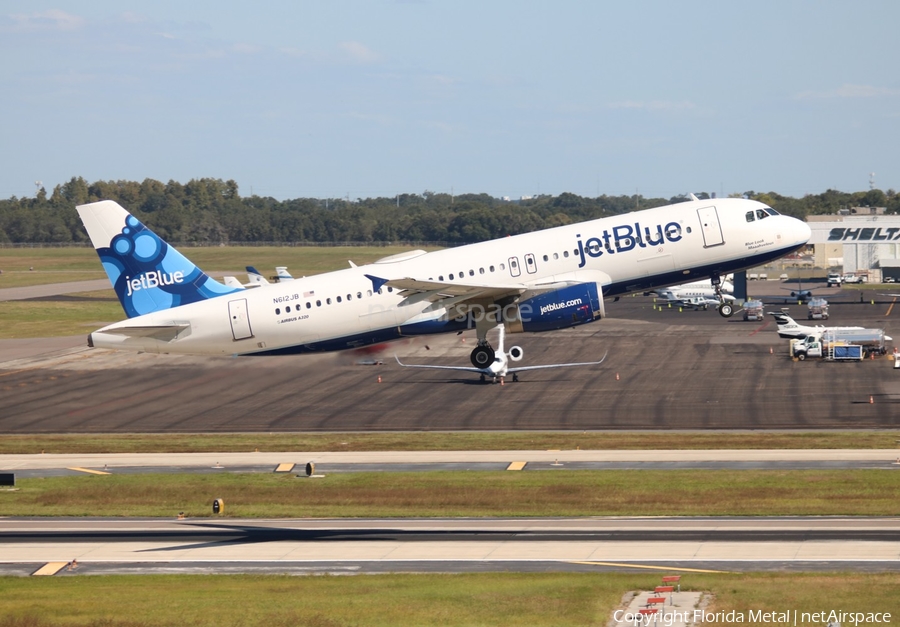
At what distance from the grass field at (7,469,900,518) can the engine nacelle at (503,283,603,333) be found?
8.40 metres

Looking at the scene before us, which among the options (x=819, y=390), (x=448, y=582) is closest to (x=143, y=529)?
(x=448, y=582)

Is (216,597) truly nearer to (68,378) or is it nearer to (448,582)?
(448,582)

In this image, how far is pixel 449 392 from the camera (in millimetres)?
96250

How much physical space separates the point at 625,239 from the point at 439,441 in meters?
22.7

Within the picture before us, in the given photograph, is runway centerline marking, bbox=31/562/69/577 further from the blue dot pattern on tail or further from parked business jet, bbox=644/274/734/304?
parked business jet, bbox=644/274/734/304

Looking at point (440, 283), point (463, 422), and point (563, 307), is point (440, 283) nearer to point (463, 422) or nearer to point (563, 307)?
point (563, 307)

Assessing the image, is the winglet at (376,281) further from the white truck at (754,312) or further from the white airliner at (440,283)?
the white truck at (754,312)

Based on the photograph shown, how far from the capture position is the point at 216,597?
1607 inches

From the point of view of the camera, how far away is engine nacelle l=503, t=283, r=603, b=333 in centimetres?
5766

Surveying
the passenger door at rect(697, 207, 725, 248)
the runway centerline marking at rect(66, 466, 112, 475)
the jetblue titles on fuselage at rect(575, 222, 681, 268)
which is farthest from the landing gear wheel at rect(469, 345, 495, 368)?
the runway centerline marking at rect(66, 466, 112, 475)

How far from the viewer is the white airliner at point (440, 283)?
58.4 m

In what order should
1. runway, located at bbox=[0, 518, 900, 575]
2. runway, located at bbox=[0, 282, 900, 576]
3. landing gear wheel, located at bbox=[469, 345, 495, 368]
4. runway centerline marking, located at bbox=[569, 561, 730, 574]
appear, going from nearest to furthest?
1. runway centerline marking, located at bbox=[569, 561, 730, 574]
2. runway, located at bbox=[0, 518, 900, 575]
3. runway, located at bbox=[0, 282, 900, 576]
4. landing gear wheel, located at bbox=[469, 345, 495, 368]

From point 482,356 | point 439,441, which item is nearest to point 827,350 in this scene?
point 439,441

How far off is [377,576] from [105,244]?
27.1 metres
